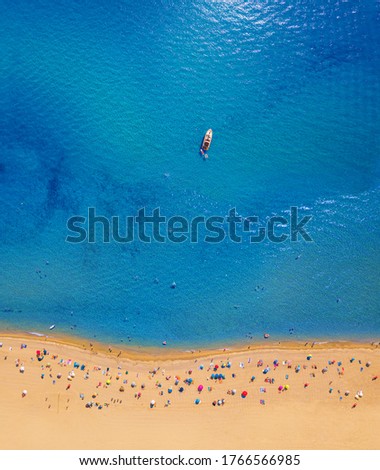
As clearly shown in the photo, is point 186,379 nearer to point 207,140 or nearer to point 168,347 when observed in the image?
point 168,347

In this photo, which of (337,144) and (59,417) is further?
(337,144)

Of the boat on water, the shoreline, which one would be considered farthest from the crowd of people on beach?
the boat on water

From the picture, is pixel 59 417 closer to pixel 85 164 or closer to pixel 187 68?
pixel 85 164

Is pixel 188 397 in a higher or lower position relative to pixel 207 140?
lower

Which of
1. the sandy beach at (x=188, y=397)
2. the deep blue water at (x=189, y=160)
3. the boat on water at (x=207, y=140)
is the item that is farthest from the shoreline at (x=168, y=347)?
the boat on water at (x=207, y=140)

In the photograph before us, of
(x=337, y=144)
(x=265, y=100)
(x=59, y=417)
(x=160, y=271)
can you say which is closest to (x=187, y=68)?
(x=265, y=100)

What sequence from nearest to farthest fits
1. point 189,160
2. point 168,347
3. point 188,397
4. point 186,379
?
point 188,397, point 186,379, point 168,347, point 189,160

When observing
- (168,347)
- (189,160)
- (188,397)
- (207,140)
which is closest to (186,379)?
(188,397)
